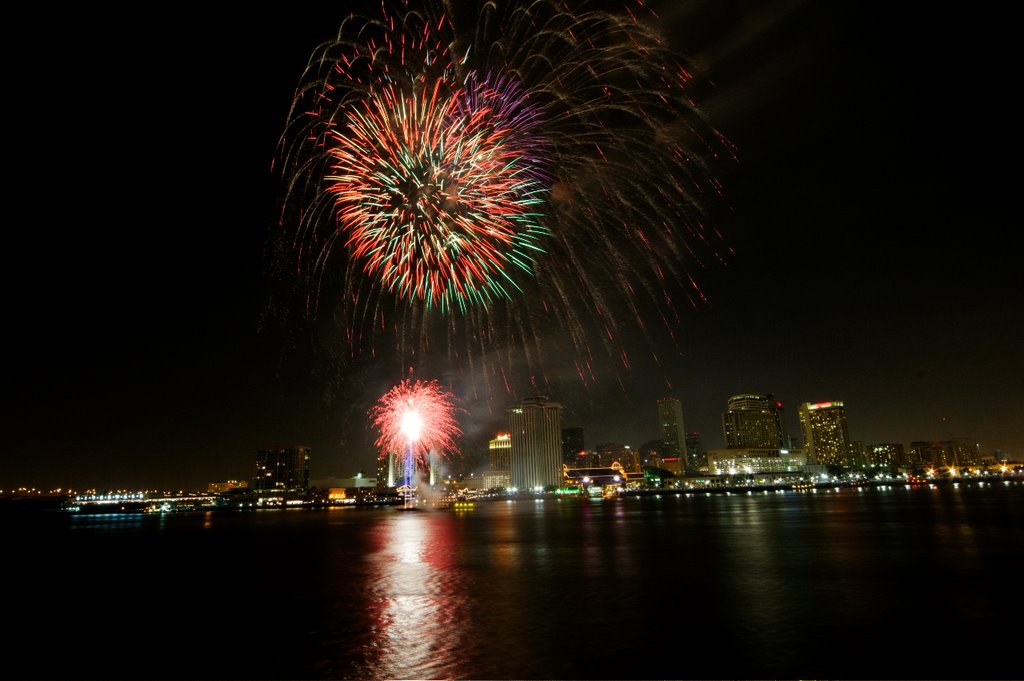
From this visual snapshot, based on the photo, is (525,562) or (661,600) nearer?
(661,600)

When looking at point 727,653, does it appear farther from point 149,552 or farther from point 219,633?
point 149,552

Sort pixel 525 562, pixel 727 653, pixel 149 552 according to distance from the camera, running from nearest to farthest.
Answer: pixel 727 653 < pixel 525 562 < pixel 149 552

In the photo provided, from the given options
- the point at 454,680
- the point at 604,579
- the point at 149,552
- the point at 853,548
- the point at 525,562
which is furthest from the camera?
the point at 149,552

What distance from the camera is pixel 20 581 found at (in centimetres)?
3347

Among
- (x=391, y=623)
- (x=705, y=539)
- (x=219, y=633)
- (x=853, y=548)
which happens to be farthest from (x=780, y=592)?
(x=705, y=539)

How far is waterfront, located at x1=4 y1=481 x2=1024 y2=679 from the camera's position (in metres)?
14.0

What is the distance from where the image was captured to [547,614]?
18.9 metres

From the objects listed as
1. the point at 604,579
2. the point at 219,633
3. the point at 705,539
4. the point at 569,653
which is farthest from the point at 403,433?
the point at 569,653

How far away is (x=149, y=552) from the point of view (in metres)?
47.7

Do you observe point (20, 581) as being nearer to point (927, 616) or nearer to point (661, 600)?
point (661, 600)

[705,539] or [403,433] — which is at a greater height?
[403,433]

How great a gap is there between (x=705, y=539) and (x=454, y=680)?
33455 mm

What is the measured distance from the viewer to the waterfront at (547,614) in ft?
45.9

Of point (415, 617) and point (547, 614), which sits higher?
point (415, 617)
